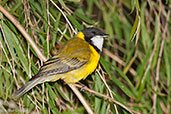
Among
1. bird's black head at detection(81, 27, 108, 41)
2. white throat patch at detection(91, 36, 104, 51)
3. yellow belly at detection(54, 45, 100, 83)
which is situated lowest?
yellow belly at detection(54, 45, 100, 83)

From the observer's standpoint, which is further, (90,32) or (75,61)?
(90,32)

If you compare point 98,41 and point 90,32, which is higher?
point 90,32

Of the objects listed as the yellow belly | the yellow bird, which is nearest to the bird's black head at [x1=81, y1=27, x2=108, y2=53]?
the yellow bird

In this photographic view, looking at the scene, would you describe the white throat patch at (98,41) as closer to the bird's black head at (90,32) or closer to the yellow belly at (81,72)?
the bird's black head at (90,32)

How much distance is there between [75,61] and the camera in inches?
105

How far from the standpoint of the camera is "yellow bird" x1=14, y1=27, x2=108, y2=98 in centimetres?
245

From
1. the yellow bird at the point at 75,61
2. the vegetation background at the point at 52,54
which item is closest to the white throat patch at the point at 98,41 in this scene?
the yellow bird at the point at 75,61

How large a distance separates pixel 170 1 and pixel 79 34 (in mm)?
1100

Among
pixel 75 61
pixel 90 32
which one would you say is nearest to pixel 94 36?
pixel 90 32

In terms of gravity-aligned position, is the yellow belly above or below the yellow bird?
below

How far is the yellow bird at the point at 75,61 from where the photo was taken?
2.45 m

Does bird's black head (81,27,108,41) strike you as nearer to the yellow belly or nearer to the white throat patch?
the white throat patch

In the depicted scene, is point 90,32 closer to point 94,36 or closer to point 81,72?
point 94,36

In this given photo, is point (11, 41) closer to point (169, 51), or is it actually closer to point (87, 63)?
point (87, 63)
